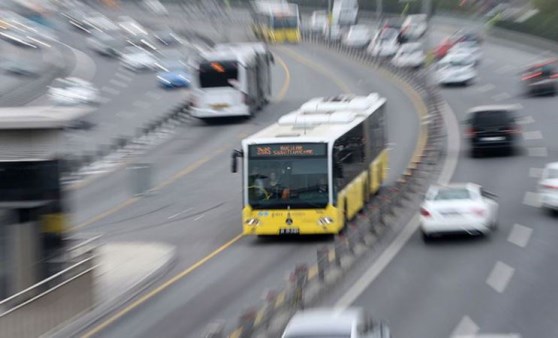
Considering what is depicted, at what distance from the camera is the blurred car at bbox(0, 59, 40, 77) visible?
74125mm

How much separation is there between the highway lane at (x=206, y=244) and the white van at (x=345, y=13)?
54.6 m

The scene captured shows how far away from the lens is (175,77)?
69.3 meters

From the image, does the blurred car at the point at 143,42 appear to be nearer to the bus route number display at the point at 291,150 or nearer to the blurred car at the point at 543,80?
the blurred car at the point at 543,80

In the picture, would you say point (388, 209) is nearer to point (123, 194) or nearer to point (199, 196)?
point (199, 196)

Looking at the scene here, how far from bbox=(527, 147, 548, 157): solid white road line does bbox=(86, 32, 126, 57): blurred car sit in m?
50.4

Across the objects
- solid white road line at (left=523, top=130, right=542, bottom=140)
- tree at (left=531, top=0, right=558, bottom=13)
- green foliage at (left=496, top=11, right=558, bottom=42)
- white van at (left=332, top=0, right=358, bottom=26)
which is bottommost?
solid white road line at (left=523, top=130, right=542, bottom=140)

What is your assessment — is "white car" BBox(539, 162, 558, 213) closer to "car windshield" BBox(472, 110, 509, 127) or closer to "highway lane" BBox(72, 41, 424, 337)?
"highway lane" BBox(72, 41, 424, 337)

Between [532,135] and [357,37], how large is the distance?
4790 centimetres

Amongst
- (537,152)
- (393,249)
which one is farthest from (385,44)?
(393,249)

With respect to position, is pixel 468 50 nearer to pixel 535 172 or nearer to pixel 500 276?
pixel 535 172

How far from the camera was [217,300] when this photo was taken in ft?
76.3

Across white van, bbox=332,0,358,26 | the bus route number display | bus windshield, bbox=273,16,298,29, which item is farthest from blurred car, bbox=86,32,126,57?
the bus route number display

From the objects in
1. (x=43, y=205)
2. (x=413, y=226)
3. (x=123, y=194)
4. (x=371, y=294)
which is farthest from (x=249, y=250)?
(x=123, y=194)

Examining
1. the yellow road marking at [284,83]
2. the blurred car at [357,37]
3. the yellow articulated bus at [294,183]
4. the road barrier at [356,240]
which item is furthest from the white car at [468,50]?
the yellow articulated bus at [294,183]
